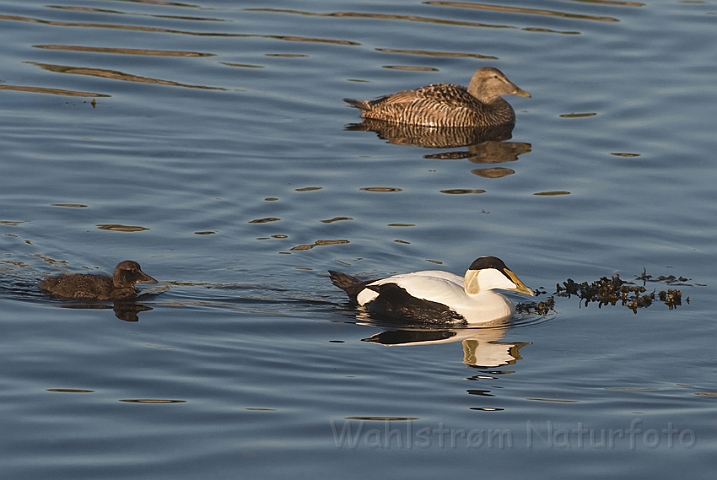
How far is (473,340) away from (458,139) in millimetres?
7130

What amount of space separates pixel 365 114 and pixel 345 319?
22.7 ft

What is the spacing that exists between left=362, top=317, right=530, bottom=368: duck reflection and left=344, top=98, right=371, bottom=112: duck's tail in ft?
22.4

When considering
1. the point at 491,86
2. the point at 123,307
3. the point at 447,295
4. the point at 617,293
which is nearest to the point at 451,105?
the point at 491,86

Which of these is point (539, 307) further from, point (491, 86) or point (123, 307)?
point (491, 86)

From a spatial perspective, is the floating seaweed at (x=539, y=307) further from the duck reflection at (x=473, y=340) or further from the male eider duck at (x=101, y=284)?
the male eider duck at (x=101, y=284)

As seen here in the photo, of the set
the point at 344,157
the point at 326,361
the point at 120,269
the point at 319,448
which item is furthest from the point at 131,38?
the point at 319,448

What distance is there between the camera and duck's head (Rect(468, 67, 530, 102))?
58.3 feet

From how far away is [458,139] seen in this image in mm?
17375

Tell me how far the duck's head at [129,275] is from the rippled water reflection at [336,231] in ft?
0.70

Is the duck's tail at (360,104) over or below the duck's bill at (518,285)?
over

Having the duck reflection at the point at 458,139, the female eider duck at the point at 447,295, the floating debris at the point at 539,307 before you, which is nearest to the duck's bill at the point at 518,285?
the female eider duck at the point at 447,295

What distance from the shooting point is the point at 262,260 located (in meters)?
12.0

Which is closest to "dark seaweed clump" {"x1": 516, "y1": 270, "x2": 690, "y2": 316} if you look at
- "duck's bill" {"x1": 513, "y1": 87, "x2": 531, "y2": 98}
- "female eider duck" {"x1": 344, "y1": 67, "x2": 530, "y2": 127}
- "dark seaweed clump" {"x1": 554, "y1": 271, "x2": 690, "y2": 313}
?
"dark seaweed clump" {"x1": 554, "y1": 271, "x2": 690, "y2": 313}

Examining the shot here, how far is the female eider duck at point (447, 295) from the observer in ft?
35.7
